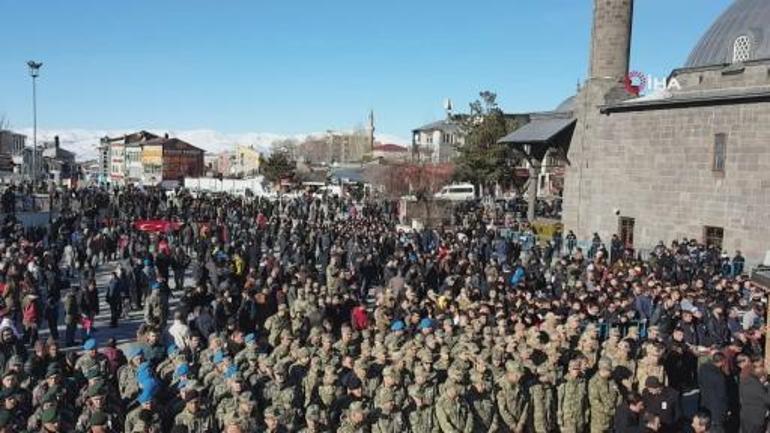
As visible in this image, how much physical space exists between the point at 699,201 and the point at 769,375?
17764 mm

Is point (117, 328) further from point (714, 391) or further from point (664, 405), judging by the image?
point (714, 391)

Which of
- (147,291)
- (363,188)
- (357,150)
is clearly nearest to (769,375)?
(147,291)

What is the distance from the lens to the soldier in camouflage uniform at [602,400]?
8445 millimetres

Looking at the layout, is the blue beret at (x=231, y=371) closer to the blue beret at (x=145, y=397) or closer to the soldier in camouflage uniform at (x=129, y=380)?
the blue beret at (x=145, y=397)

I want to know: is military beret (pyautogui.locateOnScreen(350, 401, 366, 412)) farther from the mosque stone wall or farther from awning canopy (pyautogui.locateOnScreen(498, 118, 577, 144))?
awning canopy (pyautogui.locateOnScreen(498, 118, 577, 144))

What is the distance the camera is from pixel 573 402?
8391mm

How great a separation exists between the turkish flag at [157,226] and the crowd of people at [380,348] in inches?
186

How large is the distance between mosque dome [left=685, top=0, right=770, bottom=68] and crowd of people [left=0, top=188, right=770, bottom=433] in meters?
19.0

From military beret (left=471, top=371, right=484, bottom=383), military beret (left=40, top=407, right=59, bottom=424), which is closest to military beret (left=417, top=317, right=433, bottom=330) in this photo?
military beret (left=471, top=371, right=484, bottom=383)

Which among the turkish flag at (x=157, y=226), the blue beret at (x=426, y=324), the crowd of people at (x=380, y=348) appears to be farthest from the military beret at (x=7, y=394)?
the turkish flag at (x=157, y=226)

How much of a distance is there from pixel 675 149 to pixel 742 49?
38.7 feet

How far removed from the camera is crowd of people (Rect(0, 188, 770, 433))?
7.75m

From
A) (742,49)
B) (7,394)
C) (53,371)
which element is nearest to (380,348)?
(53,371)

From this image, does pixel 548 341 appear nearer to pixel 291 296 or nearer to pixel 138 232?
pixel 291 296
